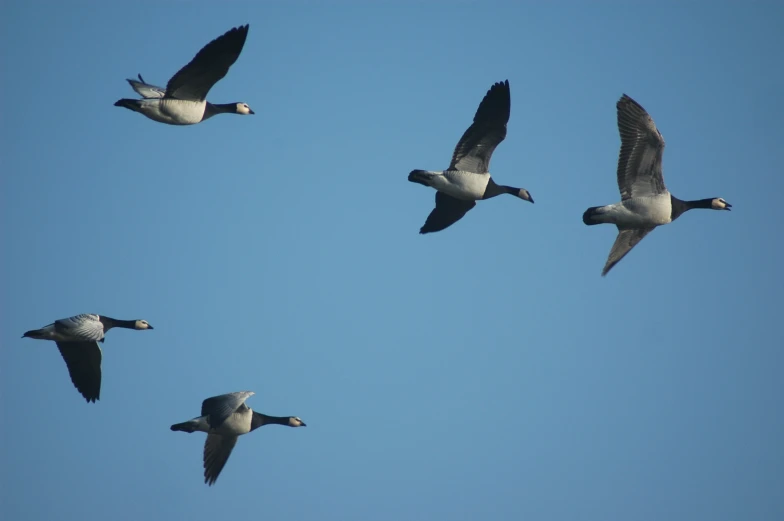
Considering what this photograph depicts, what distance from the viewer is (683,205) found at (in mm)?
19984

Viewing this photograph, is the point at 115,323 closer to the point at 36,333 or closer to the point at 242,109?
the point at 36,333

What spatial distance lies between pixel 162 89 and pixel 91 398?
23.8 feet

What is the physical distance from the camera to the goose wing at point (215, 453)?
1980 centimetres

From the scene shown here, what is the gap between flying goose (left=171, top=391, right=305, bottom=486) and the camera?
19.1m

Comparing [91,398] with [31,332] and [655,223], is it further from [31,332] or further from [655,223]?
[655,223]

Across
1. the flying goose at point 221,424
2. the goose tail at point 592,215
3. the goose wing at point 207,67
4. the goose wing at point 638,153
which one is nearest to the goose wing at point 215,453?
the flying goose at point 221,424

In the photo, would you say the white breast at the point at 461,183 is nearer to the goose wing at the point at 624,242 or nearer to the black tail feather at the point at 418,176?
the black tail feather at the point at 418,176

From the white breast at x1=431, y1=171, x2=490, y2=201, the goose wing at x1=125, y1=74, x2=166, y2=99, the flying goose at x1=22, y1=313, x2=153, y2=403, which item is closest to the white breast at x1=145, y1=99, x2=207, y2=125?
the goose wing at x1=125, y1=74, x2=166, y2=99

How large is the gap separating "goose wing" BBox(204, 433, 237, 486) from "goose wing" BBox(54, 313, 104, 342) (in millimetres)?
3149

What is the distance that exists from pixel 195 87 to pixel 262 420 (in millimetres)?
6622

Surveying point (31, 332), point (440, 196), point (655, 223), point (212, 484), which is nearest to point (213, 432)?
point (212, 484)

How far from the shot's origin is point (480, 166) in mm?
20391

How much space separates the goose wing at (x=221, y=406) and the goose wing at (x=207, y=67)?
5652 mm

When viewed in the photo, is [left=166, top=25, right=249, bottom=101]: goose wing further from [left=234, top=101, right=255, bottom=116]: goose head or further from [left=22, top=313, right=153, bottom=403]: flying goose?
[left=22, top=313, right=153, bottom=403]: flying goose
